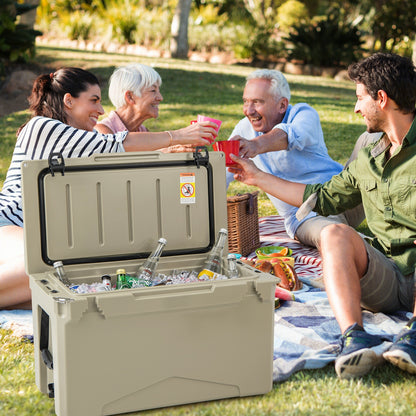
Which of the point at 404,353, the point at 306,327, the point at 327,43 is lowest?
the point at 306,327

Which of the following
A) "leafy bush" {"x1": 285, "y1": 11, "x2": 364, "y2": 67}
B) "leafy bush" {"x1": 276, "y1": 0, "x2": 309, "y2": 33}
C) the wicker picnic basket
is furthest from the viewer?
"leafy bush" {"x1": 276, "y1": 0, "x2": 309, "y2": 33}

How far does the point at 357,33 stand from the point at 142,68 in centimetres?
1431

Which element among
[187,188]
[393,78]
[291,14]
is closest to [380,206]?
[393,78]

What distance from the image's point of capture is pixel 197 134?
3.75m

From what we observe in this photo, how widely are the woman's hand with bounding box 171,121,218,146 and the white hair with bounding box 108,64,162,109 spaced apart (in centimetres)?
93

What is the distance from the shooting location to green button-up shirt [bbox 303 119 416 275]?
332 centimetres

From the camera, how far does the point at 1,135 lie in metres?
9.02

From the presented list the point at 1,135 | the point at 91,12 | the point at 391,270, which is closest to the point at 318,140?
the point at 391,270

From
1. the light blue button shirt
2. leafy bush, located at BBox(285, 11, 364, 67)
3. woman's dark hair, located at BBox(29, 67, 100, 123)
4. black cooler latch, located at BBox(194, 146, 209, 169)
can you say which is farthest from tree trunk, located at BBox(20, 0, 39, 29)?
black cooler latch, located at BBox(194, 146, 209, 169)

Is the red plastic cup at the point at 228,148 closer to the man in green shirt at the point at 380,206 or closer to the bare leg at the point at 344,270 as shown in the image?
the man in green shirt at the point at 380,206

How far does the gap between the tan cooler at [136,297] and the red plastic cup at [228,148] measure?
3.04 feet

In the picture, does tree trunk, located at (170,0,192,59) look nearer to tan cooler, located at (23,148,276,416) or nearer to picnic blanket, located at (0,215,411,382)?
picnic blanket, located at (0,215,411,382)

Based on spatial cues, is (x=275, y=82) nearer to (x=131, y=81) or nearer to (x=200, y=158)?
(x=131, y=81)

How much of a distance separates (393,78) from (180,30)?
14712mm
